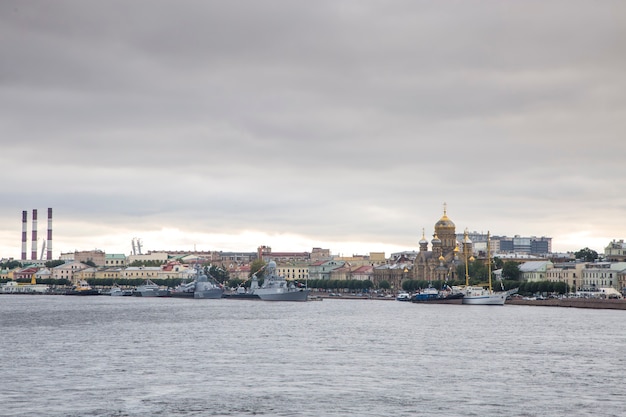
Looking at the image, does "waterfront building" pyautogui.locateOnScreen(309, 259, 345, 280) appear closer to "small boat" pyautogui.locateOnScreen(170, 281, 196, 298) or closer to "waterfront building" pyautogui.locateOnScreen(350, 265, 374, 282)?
"waterfront building" pyautogui.locateOnScreen(350, 265, 374, 282)

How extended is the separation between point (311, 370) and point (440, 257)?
109m

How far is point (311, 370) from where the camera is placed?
3828cm

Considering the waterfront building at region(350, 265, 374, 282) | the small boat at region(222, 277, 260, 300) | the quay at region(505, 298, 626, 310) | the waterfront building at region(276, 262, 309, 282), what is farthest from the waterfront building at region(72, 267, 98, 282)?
the quay at region(505, 298, 626, 310)

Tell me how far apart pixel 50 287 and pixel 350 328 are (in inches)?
5074

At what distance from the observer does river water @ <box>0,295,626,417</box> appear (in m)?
30.6

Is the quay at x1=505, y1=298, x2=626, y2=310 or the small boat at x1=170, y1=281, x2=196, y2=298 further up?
the small boat at x1=170, y1=281, x2=196, y2=298

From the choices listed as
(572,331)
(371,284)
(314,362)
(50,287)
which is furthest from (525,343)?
(50,287)

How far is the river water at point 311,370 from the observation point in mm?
30594

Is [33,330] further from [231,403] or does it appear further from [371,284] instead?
[371,284]

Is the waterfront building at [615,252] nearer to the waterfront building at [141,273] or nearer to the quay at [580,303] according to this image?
the quay at [580,303]

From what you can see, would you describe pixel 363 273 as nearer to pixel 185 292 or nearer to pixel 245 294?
pixel 185 292

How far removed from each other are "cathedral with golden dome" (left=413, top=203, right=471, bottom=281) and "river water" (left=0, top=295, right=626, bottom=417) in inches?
3241

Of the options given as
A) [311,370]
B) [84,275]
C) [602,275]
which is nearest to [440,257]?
[602,275]

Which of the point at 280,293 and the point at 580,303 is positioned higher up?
the point at 280,293
